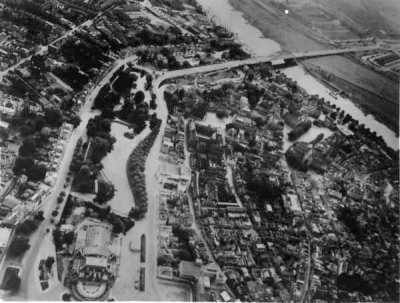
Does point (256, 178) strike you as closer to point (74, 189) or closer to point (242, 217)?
point (242, 217)

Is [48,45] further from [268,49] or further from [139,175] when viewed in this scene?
[268,49]

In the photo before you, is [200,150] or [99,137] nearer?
[99,137]

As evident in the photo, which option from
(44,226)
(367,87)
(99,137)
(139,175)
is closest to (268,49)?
(367,87)

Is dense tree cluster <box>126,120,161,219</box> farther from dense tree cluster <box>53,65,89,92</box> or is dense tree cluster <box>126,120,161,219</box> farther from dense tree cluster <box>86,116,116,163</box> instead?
dense tree cluster <box>53,65,89,92</box>

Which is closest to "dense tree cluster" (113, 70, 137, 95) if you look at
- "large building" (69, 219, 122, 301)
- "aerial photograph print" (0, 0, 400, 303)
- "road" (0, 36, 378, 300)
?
"aerial photograph print" (0, 0, 400, 303)

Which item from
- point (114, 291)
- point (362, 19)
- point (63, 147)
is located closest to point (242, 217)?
point (114, 291)

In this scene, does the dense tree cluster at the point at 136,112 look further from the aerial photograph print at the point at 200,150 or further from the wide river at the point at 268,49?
the wide river at the point at 268,49
